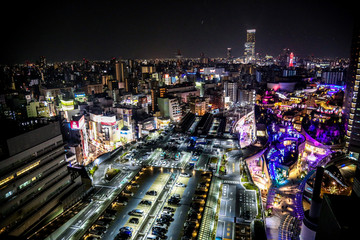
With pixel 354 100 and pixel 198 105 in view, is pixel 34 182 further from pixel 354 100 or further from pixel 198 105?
pixel 198 105

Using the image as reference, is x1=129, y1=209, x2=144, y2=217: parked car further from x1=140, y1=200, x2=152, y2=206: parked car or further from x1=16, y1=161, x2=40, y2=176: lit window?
Result: x1=16, y1=161, x2=40, y2=176: lit window

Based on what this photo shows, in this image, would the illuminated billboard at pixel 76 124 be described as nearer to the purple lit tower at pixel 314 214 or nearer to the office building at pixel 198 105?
the office building at pixel 198 105

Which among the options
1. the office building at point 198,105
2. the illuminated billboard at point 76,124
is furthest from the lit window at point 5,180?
the office building at point 198,105

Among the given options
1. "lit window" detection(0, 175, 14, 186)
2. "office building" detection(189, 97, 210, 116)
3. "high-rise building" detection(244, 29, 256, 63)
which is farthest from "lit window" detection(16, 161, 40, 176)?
"high-rise building" detection(244, 29, 256, 63)

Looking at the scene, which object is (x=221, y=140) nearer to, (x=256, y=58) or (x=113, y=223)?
(x=113, y=223)

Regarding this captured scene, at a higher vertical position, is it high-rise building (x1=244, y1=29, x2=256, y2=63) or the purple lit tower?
high-rise building (x1=244, y1=29, x2=256, y2=63)

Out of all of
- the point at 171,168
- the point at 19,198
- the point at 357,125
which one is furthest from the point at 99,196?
the point at 357,125
